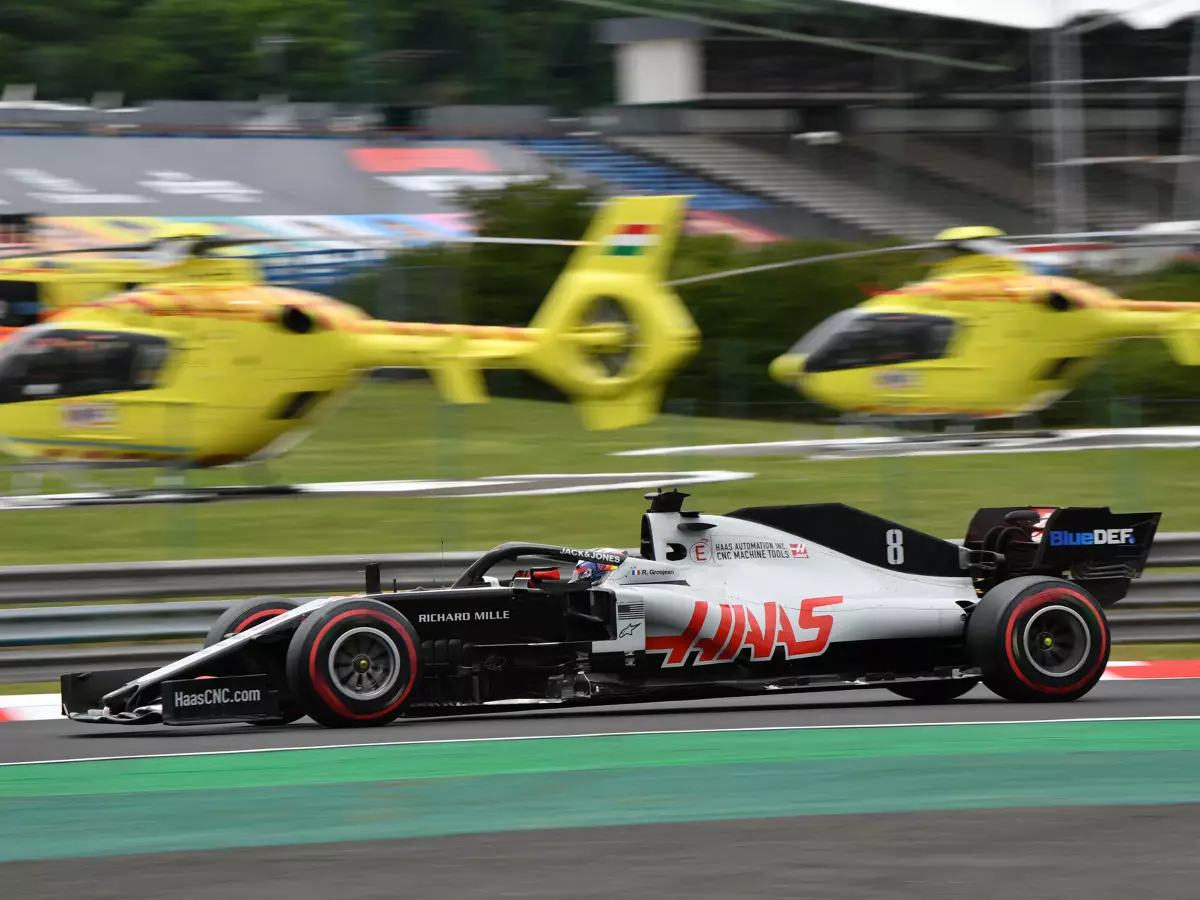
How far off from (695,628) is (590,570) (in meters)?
0.58

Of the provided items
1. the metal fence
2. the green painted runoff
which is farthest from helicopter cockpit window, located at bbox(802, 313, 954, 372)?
the green painted runoff

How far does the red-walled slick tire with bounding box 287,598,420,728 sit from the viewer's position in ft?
25.8

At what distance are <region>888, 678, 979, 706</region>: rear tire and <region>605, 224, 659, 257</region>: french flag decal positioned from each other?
8992 millimetres

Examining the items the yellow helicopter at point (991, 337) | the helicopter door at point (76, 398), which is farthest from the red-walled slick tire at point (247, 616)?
the yellow helicopter at point (991, 337)

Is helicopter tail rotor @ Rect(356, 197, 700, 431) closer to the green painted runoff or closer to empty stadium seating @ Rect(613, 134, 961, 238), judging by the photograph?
the green painted runoff

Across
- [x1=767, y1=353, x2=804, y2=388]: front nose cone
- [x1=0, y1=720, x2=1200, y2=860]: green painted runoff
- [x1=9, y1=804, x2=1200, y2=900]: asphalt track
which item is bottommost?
[x1=9, y1=804, x2=1200, y2=900]: asphalt track

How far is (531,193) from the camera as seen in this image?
27906 mm

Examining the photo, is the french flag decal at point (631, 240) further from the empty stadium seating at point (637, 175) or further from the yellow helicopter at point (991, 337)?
the empty stadium seating at point (637, 175)

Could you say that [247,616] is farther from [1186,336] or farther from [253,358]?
[1186,336]

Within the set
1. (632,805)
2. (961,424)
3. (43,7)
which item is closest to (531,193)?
(961,424)

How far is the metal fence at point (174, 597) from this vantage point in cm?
1023

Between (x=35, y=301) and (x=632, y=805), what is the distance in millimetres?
13852

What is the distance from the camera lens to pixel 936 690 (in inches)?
360

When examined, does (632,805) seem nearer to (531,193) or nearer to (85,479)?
(85,479)
